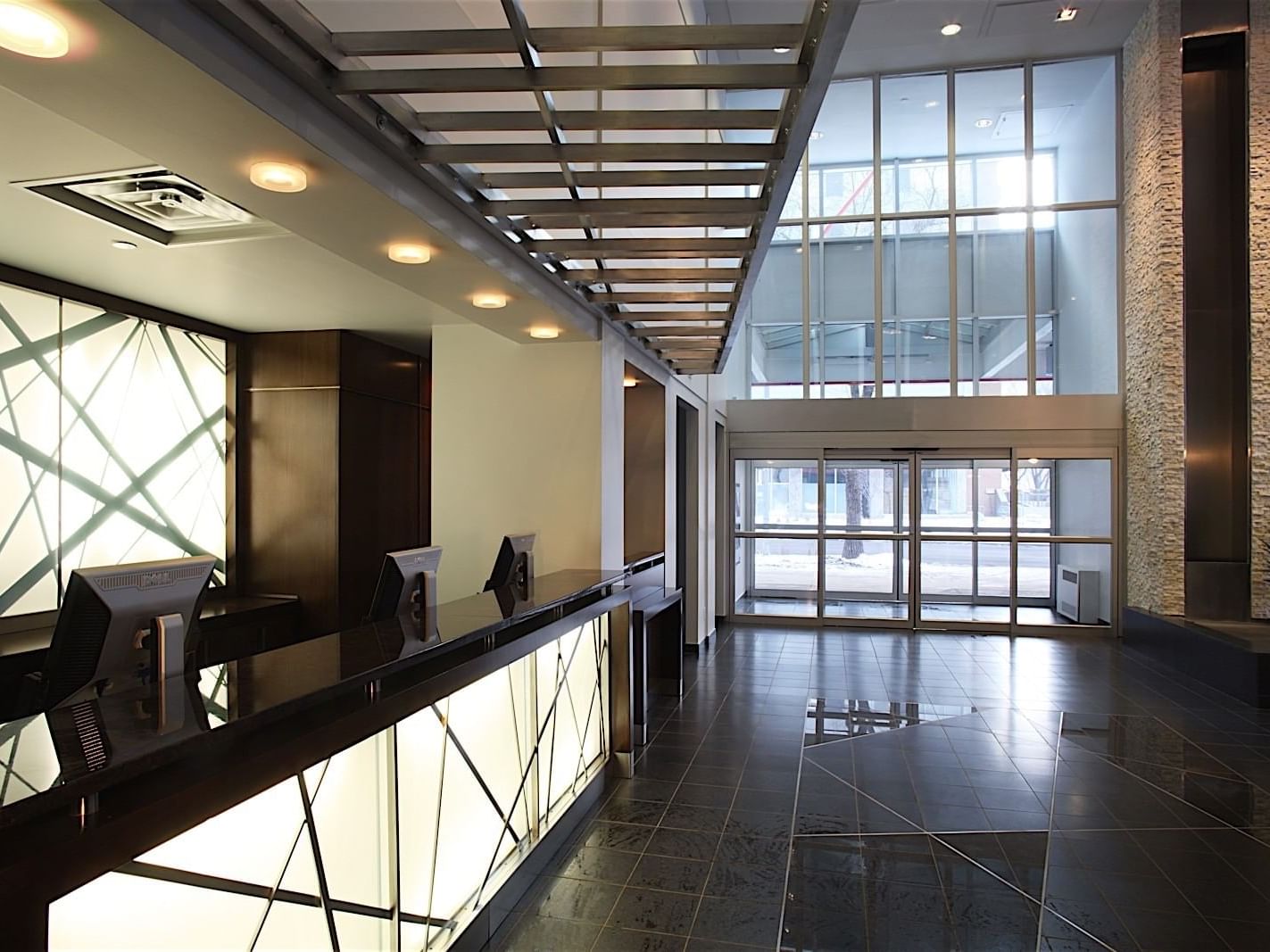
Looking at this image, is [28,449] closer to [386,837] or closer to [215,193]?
[215,193]

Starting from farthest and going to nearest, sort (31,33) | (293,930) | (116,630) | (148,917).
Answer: (116,630), (293,930), (31,33), (148,917)

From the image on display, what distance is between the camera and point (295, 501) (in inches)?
269

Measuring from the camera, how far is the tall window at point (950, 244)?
10.1 m

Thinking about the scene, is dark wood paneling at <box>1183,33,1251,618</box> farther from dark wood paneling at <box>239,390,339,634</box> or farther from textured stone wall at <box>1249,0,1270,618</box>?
dark wood paneling at <box>239,390,339,634</box>

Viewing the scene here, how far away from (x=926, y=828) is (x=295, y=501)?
5287 mm

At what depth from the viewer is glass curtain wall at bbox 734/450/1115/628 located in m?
9.81

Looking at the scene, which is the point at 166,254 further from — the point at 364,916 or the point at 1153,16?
the point at 1153,16

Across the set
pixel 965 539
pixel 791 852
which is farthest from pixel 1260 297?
pixel 791 852

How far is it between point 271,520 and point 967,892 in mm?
5774

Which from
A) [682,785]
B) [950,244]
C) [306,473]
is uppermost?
[950,244]

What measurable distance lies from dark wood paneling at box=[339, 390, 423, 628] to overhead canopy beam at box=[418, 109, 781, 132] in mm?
4691

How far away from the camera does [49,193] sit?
11.7 feet

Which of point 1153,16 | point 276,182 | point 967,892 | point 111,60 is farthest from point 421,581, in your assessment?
point 1153,16

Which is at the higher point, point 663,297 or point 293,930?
point 663,297
